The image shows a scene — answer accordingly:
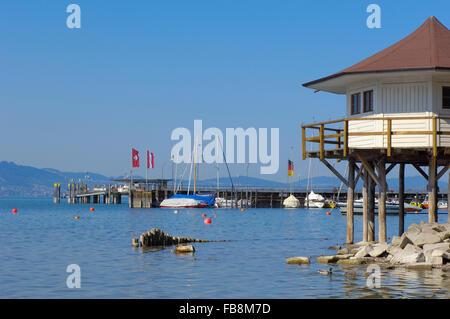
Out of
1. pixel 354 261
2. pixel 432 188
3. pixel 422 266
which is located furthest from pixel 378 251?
pixel 432 188

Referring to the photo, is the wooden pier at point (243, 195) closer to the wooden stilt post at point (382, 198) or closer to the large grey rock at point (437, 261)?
the wooden stilt post at point (382, 198)

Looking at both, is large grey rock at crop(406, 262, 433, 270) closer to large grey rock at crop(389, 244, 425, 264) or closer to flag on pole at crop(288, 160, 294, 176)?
large grey rock at crop(389, 244, 425, 264)

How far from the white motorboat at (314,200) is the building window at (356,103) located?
334 ft

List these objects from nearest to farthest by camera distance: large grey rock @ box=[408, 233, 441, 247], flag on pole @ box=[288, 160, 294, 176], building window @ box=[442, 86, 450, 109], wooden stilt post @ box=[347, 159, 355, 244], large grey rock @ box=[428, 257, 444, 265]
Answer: large grey rock @ box=[428, 257, 444, 265] < large grey rock @ box=[408, 233, 441, 247] < building window @ box=[442, 86, 450, 109] < wooden stilt post @ box=[347, 159, 355, 244] < flag on pole @ box=[288, 160, 294, 176]

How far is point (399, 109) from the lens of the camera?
94.0ft

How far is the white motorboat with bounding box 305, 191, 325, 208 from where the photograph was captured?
132m

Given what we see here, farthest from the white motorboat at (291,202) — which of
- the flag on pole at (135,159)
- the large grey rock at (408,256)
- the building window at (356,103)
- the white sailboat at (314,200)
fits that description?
the large grey rock at (408,256)

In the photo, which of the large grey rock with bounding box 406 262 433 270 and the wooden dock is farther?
the wooden dock

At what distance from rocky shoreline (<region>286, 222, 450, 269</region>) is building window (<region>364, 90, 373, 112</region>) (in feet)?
18.2

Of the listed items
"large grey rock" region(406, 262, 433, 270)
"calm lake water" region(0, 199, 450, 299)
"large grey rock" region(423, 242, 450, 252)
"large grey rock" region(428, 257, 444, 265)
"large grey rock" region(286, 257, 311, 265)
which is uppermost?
"large grey rock" region(423, 242, 450, 252)

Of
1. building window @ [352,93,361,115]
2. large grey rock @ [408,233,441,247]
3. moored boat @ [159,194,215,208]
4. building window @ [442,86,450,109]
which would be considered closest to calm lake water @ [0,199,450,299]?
large grey rock @ [408,233,441,247]

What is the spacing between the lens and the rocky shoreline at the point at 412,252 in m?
24.8

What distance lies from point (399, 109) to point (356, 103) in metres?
2.60
